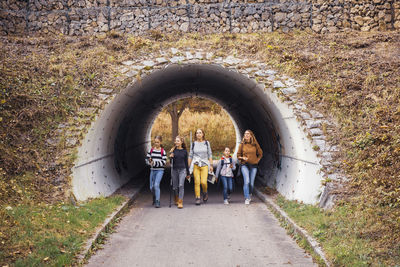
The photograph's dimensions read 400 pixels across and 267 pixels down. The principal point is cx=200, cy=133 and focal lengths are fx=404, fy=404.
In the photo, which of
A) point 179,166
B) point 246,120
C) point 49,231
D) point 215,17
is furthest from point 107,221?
point 246,120

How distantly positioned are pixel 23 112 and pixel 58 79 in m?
1.72

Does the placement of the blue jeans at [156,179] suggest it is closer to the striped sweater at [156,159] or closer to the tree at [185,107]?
the striped sweater at [156,159]

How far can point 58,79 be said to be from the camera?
11695 millimetres

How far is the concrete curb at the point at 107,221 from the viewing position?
20.5ft

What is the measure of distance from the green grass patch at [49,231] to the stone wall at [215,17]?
8.35 metres

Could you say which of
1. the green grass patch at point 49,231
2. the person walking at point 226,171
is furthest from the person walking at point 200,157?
the green grass patch at point 49,231

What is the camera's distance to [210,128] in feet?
101

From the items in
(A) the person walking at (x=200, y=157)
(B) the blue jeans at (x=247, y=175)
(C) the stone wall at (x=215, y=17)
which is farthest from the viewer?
(C) the stone wall at (x=215, y=17)

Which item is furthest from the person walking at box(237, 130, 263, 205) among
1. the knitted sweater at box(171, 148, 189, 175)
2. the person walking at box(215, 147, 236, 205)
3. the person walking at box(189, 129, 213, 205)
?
the knitted sweater at box(171, 148, 189, 175)

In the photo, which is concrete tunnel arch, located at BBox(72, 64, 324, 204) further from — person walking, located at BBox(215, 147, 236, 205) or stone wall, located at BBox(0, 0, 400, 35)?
stone wall, located at BBox(0, 0, 400, 35)

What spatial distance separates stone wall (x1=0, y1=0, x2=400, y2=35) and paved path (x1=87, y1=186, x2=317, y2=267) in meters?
7.38

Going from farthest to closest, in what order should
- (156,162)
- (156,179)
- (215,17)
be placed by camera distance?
(215,17)
(156,179)
(156,162)

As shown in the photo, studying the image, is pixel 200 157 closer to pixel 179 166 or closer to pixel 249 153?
pixel 179 166

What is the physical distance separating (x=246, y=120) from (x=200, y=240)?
36.3 ft
